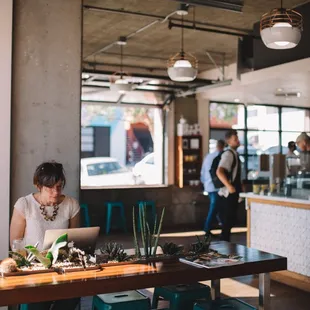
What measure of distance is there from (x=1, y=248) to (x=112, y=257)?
1200mm

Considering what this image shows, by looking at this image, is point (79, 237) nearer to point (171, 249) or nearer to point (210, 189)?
point (171, 249)

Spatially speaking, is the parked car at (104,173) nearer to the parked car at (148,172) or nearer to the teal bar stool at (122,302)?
the parked car at (148,172)

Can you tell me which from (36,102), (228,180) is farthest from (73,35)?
(228,180)

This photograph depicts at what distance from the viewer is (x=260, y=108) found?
12.8 m

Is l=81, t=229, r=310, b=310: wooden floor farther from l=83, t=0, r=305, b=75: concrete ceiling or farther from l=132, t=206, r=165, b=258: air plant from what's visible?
l=83, t=0, r=305, b=75: concrete ceiling

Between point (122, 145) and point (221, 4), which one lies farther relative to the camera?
point (122, 145)

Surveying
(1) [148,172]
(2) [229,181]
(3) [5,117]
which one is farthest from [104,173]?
(3) [5,117]

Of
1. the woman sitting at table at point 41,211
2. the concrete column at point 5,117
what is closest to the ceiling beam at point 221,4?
the concrete column at point 5,117

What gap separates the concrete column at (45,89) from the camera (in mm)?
4305

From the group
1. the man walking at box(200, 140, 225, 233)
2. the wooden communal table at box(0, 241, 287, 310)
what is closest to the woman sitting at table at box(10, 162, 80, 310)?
the wooden communal table at box(0, 241, 287, 310)

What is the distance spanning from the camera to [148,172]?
38.6 feet

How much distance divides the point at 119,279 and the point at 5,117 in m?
1.88

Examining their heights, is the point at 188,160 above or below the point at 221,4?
below

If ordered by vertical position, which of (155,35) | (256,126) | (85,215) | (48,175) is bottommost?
(85,215)
